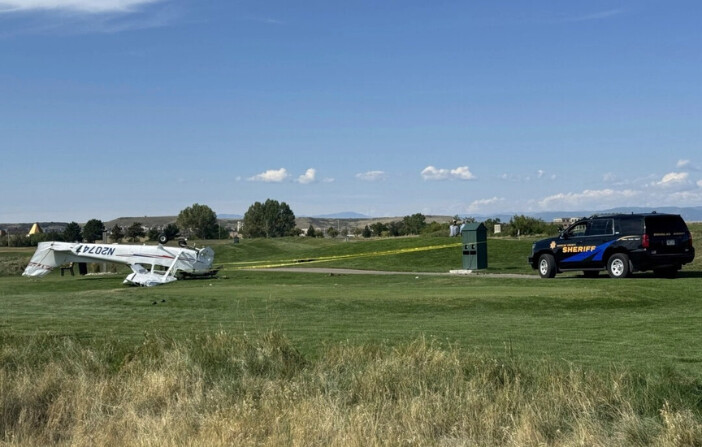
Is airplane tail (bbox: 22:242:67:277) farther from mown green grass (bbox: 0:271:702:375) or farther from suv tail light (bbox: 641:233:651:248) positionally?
suv tail light (bbox: 641:233:651:248)

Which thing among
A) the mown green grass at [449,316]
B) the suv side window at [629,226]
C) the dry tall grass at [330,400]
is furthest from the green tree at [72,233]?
the dry tall grass at [330,400]

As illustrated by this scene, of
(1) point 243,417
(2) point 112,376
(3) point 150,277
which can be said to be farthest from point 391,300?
(3) point 150,277

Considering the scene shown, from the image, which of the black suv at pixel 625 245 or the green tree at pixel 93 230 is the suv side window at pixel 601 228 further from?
the green tree at pixel 93 230

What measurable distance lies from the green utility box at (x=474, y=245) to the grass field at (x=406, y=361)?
537 inches

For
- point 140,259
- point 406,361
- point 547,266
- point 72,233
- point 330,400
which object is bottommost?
point 330,400

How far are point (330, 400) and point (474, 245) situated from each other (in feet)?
82.0

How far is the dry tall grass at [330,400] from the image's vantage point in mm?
7668

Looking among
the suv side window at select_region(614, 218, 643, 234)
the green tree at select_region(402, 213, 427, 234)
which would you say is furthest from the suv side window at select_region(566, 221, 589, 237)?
the green tree at select_region(402, 213, 427, 234)

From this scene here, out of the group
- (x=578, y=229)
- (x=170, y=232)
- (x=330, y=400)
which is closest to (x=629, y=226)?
(x=578, y=229)

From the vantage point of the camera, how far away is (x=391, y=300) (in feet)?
62.3

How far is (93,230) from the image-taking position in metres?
89.0

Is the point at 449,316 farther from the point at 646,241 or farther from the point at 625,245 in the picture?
the point at 625,245

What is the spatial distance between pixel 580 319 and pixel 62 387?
31.7 ft

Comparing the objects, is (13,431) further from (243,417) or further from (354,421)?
(354,421)
